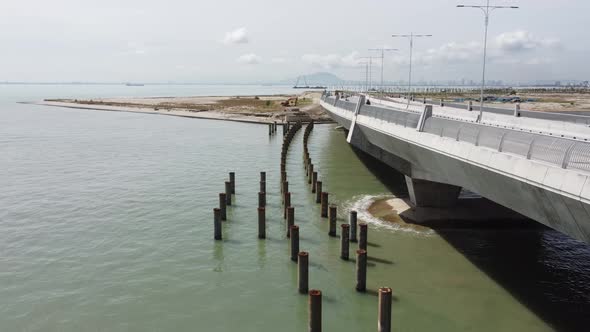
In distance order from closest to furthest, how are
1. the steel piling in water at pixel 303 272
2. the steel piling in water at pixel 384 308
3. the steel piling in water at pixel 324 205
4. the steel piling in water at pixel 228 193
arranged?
the steel piling in water at pixel 384 308 → the steel piling in water at pixel 303 272 → the steel piling in water at pixel 324 205 → the steel piling in water at pixel 228 193

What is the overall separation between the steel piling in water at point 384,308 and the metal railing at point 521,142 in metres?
5.59

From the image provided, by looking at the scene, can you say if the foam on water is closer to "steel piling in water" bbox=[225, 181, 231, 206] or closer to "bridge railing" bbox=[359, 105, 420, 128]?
"bridge railing" bbox=[359, 105, 420, 128]

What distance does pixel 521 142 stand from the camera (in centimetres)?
1449

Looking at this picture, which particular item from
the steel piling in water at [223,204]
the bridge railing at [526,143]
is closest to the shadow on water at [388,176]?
the steel piling in water at [223,204]

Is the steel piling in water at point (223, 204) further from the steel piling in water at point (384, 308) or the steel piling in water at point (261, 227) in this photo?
the steel piling in water at point (384, 308)

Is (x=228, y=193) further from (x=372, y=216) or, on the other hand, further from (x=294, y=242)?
(x=294, y=242)

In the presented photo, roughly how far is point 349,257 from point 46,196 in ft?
72.8

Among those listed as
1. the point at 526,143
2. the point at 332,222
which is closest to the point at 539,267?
the point at 526,143

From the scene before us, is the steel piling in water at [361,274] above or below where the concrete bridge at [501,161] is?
below

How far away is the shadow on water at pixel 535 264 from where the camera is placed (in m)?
16.2

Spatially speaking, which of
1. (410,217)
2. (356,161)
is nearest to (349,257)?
(410,217)

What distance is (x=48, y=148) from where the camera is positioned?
5553 cm

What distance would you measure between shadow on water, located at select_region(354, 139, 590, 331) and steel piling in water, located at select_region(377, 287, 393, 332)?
5618mm

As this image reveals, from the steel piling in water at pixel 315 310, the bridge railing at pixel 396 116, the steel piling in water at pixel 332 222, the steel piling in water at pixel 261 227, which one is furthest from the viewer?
the steel piling in water at pixel 332 222
